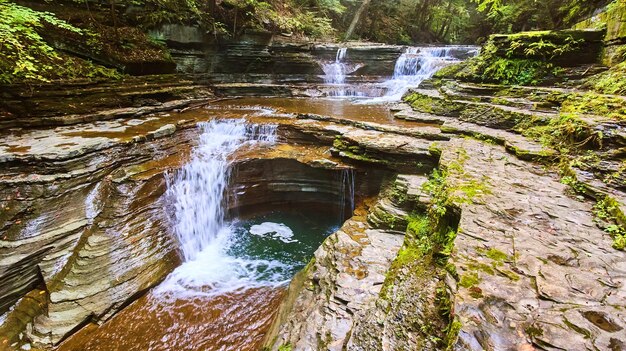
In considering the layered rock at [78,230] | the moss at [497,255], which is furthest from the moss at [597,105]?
the layered rock at [78,230]

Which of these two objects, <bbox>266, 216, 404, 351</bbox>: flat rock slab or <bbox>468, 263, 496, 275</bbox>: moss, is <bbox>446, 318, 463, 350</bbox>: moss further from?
<bbox>266, 216, 404, 351</bbox>: flat rock slab

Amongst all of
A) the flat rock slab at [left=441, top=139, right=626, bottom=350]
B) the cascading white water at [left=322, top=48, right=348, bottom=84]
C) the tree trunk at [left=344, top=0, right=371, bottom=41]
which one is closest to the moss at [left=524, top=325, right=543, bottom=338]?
the flat rock slab at [left=441, top=139, right=626, bottom=350]

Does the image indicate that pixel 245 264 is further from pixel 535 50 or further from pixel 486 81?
pixel 535 50

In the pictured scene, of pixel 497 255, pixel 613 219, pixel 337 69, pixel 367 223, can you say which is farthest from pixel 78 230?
pixel 337 69

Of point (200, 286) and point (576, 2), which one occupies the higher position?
point (576, 2)

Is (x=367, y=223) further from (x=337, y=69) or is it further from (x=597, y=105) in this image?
(x=337, y=69)

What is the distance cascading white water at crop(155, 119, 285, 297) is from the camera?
18.7 ft

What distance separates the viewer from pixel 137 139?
264 inches

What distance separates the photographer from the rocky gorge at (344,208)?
228 cm

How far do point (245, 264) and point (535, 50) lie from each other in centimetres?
909

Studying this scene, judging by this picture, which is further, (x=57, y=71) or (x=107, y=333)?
(x=57, y=71)

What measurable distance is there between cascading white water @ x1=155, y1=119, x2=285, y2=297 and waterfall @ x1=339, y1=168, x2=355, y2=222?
2.06 m

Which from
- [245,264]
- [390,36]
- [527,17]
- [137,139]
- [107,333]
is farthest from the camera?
[390,36]

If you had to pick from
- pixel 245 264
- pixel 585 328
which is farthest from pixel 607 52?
pixel 245 264
